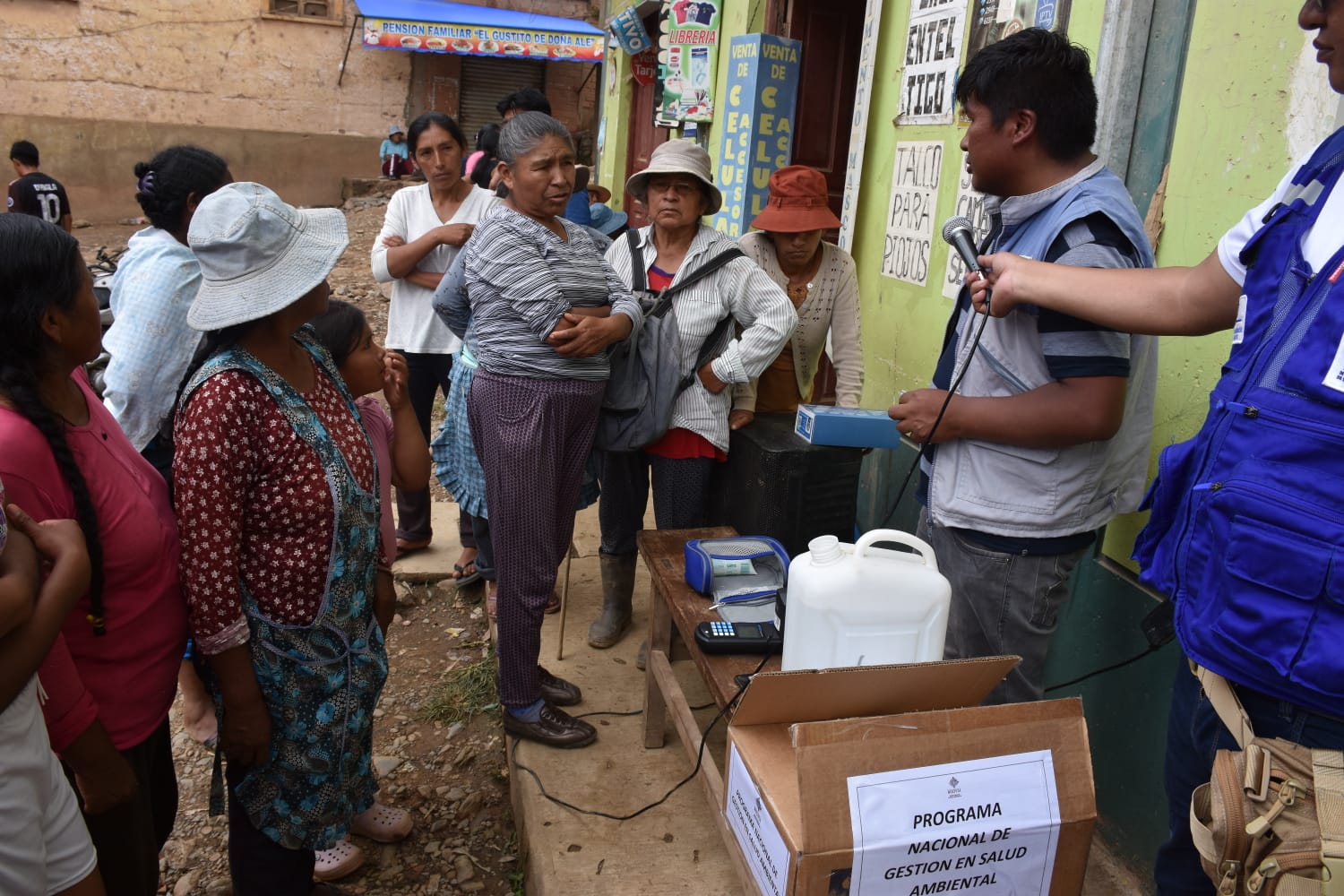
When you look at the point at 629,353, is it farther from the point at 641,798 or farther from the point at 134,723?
the point at 134,723

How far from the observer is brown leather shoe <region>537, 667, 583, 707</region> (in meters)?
3.20

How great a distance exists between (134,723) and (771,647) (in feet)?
4.52

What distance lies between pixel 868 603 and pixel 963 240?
2.83 feet

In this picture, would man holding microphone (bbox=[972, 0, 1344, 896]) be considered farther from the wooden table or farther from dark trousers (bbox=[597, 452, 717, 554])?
dark trousers (bbox=[597, 452, 717, 554])

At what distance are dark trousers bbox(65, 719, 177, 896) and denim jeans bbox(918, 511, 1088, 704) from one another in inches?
70.8

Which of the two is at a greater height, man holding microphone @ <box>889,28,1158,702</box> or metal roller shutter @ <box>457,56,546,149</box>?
metal roller shutter @ <box>457,56,546,149</box>

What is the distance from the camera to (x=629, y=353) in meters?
3.13

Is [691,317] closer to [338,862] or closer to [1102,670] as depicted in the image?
[1102,670]

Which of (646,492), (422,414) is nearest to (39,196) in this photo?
(422,414)

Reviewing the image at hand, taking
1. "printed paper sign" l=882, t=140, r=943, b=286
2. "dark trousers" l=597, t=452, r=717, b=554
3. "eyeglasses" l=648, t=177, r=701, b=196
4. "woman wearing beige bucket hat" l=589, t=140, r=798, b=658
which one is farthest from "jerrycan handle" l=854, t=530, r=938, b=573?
"printed paper sign" l=882, t=140, r=943, b=286

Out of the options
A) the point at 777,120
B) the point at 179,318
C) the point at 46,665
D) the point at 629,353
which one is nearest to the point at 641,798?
the point at 629,353

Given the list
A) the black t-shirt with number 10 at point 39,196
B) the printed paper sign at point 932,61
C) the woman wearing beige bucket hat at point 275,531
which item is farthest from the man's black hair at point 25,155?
the woman wearing beige bucket hat at point 275,531

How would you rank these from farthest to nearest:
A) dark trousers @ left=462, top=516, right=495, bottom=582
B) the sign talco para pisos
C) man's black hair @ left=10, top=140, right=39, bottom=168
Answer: man's black hair @ left=10, top=140, right=39, bottom=168
the sign talco para pisos
dark trousers @ left=462, top=516, right=495, bottom=582

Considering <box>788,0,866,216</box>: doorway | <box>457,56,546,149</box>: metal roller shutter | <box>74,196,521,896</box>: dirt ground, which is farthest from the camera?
<box>457,56,546,149</box>: metal roller shutter
